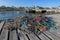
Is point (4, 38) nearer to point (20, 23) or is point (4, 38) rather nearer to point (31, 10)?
point (20, 23)

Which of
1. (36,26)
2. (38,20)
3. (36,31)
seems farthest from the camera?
(38,20)

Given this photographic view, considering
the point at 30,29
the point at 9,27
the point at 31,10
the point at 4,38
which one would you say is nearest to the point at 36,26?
the point at 30,29

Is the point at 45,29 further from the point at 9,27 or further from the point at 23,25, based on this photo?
the point at 9,27

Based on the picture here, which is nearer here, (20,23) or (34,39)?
(34,39)

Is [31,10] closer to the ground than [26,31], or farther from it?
closer to the ground

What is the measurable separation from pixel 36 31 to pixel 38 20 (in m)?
2.22

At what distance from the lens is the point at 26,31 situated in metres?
9.49

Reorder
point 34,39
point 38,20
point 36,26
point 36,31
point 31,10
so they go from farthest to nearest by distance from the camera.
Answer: point 31,10 → point 38,20 → point 36,26 → point 36,31 → point 34,39

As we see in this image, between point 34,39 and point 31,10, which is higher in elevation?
point 34,39

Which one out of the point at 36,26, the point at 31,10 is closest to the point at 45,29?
the point at 36,26

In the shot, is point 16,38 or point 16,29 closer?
point 16,38

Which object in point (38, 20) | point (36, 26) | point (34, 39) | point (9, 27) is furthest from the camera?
point (38, 20)

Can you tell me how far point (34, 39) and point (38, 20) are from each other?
3.84 meters

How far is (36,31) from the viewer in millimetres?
9328
